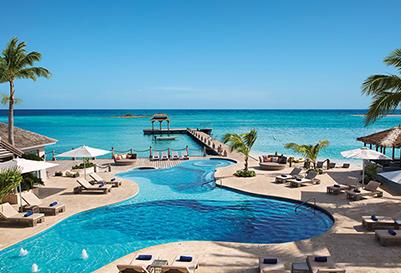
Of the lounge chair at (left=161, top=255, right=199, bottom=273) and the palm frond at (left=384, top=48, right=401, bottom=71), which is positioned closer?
the lounge chair at (left=161, top=255, right=199, bottom=273)

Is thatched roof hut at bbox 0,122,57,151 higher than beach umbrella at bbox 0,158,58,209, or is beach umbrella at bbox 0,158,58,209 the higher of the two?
thatched roof hut at bbox 0,122,57,151

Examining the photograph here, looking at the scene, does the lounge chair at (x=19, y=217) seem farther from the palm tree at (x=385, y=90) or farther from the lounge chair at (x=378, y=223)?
the palm tree at (x=385, y=90)

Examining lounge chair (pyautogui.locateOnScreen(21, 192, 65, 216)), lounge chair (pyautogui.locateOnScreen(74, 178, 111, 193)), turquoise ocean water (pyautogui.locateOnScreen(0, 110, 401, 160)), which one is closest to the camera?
lounge chair (pyautogui.locateOnScreen(21, 192, 65, 216))

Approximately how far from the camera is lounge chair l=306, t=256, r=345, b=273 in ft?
24.3

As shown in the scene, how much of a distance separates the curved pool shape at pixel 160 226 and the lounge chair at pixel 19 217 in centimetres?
69

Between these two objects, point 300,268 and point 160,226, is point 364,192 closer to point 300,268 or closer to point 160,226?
point 300,268

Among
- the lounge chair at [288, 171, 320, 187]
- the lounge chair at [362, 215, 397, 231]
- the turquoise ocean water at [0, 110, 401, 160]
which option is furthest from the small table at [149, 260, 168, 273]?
the turquoise ocean water at [0, 110, 401, 160]

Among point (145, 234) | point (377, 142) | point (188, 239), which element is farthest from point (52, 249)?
point (377, 142)

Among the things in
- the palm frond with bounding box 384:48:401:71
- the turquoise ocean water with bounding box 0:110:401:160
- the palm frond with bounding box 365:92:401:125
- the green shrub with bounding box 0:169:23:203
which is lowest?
the turquoise ocean water with bounding box 0:110:401:160

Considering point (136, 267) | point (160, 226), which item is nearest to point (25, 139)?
point (160, 226)

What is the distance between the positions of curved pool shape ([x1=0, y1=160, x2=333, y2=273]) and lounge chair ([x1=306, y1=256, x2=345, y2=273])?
2951 millimetres

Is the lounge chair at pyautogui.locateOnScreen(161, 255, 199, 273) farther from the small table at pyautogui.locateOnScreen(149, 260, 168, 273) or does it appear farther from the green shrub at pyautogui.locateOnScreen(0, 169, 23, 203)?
the green shrub at pyautogui.locateOnScreen(0, 169, 23, 203)

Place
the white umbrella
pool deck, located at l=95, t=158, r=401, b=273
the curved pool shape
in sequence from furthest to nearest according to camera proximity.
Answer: the white umbrella → the curved pool shape → pool deck, located at l=95, t=158, r=401, b=273

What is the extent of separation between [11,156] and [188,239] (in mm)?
10439
